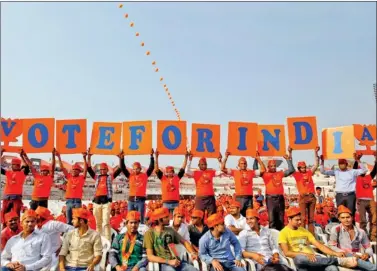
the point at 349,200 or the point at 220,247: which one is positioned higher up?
the point at 349,200

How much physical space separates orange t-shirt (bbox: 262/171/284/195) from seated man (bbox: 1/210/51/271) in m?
4.63

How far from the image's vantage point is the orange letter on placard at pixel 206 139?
30.4 feet

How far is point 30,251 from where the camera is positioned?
528 centimetres

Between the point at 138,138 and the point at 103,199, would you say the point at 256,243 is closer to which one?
the point at 103,199

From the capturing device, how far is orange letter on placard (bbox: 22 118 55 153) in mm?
8898

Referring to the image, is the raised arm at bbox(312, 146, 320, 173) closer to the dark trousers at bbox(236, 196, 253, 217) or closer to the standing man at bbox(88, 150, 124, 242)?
the dark trousers at bbox(236, 196, 253, 217)

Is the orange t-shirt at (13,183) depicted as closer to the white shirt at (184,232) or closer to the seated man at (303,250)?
the white shirt at (184,232)

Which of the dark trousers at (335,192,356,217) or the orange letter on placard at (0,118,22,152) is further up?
the orange letter on placard at (0,118,22,152)

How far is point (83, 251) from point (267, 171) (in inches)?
177

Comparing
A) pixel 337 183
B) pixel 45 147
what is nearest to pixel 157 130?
Result: pixel 45 147

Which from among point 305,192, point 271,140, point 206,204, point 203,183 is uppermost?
point 271,140

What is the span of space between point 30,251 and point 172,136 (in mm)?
4565

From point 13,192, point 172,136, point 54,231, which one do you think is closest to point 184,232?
point 54,231

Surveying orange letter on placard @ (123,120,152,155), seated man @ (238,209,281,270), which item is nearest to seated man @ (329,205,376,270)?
seated man @ (238,209,281,270)
